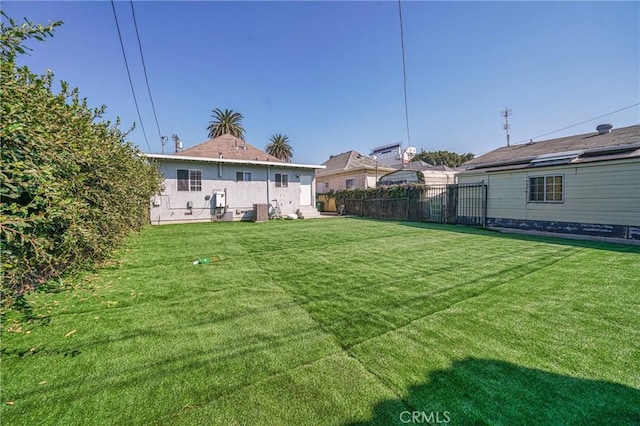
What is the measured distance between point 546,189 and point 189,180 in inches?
597

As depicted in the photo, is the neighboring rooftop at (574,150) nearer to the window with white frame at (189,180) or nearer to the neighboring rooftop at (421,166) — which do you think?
the neighboring rooftop at (421,166)

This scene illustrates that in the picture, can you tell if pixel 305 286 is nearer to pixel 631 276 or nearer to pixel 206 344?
pixel 206 344

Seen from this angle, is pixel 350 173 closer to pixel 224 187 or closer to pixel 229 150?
pixel 229 150

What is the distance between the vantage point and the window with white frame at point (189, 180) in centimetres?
1295

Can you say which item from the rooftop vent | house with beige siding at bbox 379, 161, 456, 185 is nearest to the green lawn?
the rooftop vent

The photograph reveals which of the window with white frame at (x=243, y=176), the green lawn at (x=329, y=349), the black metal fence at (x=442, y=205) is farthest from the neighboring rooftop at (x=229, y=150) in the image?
the green lawn at (x=329, y=349)

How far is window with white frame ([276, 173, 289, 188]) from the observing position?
15.5 m

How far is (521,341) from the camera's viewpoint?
2.28 m

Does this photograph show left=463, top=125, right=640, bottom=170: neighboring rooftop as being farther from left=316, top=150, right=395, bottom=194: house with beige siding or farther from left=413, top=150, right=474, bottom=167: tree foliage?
left=413, top=150, right=474, bottom=167: tree foliage

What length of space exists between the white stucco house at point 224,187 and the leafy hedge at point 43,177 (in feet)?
27.8

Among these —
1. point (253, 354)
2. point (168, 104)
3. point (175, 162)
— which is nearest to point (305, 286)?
point (253, 354)

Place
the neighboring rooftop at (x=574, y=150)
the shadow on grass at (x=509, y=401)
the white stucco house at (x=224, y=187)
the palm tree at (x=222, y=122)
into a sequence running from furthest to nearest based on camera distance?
the palm tree at (x=222, y=122) → the white stucco house at (x=224, y=187) → the neighboring rooftop at (x=574, y=150) → the shadow on grass at (x=509, y=401)

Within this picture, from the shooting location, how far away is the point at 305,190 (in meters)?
16.8

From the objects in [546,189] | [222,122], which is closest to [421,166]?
[546,189]
